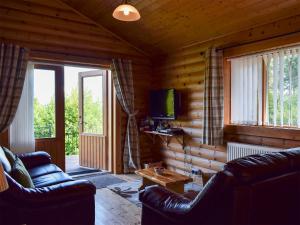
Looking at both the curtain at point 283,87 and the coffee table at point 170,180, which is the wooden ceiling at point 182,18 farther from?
the coffee table at point 170,180

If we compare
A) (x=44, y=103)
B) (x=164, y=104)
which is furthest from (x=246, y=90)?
(x=44, y=103)

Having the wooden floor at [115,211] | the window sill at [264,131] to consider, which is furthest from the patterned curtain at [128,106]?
the window sill at [264,131]

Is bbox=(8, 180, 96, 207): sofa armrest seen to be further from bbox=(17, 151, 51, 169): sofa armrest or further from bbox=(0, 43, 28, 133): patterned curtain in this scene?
bbox=(0, 43, 28, 133): patterned curtain

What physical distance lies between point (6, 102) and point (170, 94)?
271 centimetres

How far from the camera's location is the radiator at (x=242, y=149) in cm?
353

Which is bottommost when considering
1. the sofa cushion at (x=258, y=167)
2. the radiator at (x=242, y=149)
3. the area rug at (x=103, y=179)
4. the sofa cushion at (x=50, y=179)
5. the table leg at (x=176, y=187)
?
the area rug at (x=103, y=179)

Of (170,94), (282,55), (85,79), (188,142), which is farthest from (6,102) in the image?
(282,55)

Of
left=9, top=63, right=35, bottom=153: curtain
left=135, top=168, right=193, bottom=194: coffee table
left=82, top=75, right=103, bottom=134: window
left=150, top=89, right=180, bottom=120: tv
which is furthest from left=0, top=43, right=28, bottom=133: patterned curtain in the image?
left=150, top=89, right=180, bottom=120: tv

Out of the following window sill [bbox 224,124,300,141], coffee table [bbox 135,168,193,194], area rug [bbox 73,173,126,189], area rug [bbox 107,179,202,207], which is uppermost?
window sill [bbox 224,124,300,141]

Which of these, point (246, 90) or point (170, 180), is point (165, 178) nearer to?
point (170, 180)

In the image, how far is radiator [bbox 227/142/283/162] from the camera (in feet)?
11.6

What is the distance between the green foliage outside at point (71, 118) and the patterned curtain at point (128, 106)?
24.9 inches

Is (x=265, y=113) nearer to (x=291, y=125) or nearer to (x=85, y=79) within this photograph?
(x=291, y=125)

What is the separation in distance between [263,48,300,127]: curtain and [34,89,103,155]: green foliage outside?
3.25 meters
